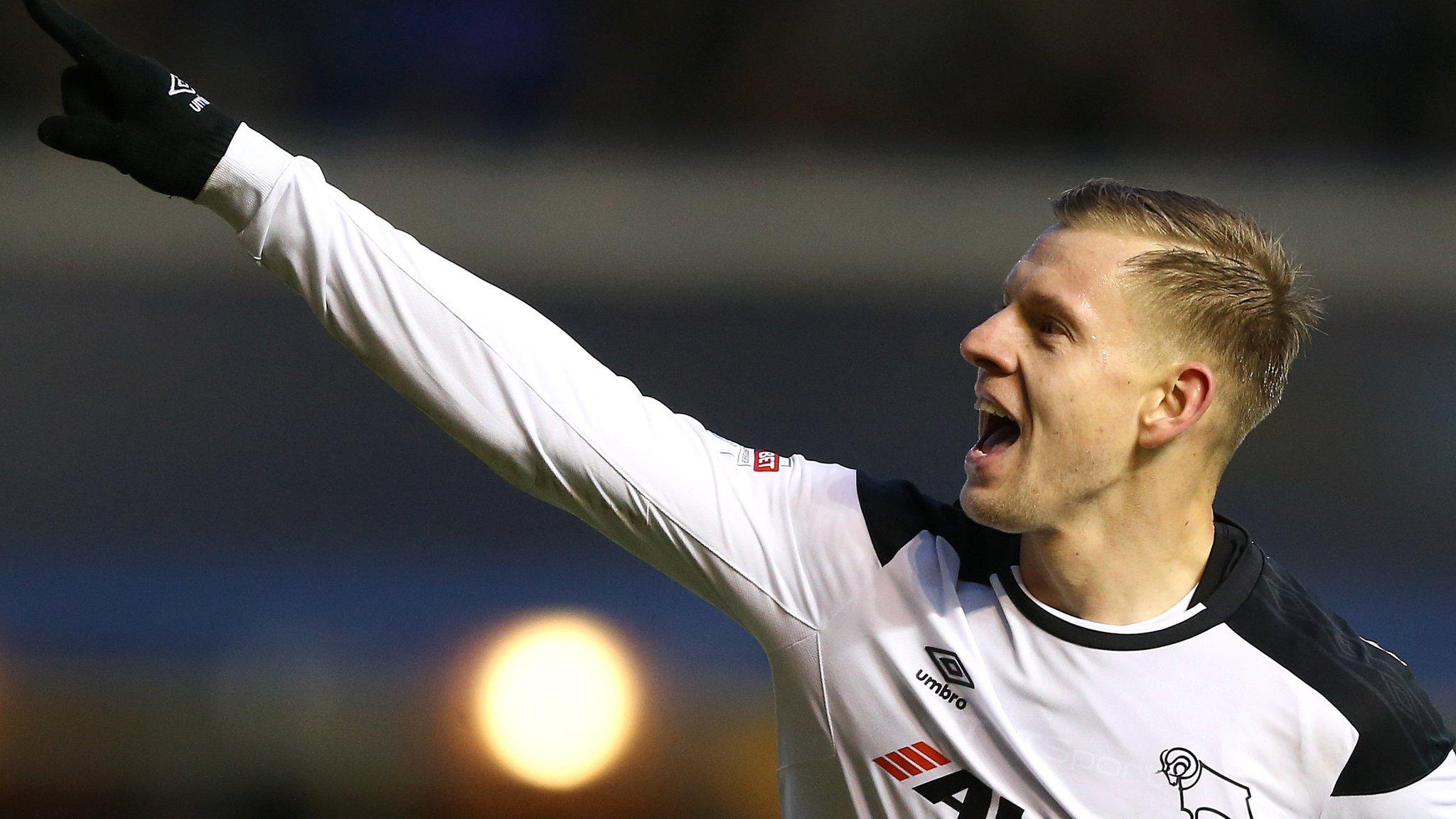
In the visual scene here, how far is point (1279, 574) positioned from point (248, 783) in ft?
14.5

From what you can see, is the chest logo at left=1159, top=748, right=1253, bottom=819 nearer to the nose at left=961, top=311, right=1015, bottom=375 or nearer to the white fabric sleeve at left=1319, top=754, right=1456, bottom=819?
the white fabric sleeve at left=1319, top=754, right=1456, bottom=819

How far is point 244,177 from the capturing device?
5.62 feet

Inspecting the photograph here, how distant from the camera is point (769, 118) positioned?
7.18 meters

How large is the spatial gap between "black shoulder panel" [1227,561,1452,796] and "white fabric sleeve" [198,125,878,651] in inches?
22.9

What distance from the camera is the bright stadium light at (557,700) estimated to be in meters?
5.37

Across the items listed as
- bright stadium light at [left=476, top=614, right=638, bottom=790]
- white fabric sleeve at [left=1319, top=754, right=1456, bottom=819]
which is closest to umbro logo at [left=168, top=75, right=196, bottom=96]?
white fabric sleeve at [left=1319, top=754, right=1456, bottom=819]

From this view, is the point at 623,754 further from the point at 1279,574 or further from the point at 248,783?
the point at 1279,574

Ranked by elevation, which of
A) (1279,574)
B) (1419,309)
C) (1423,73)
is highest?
(1423,73)

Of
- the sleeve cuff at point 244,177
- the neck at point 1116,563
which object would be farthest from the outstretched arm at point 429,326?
the neck at point 1116,563

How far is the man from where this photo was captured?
1.87 meters

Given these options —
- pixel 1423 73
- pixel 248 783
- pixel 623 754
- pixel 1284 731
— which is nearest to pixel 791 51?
pixel 1423 73

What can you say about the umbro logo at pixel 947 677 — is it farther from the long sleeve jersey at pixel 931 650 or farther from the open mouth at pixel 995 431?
the open mouth at pixel 995 431

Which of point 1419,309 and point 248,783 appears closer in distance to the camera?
point 248,783

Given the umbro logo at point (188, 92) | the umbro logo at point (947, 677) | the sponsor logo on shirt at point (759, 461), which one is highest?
the umbro logo at point (188, 92)
